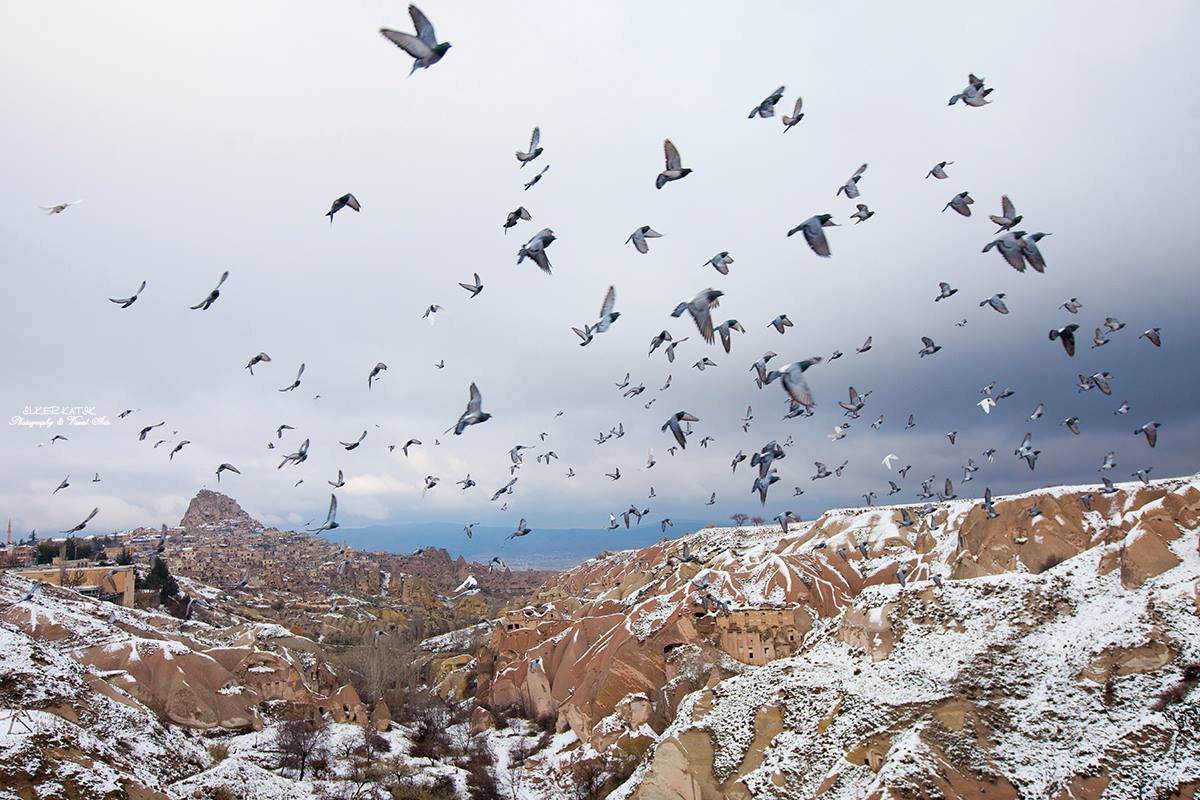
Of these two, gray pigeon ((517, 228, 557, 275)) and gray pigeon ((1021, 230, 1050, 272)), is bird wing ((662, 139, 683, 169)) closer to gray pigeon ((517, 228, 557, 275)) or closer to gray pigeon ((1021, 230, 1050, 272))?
gray pigeon ((517, 228, 557, 275))

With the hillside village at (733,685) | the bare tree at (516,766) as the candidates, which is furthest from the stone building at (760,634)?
the bare tree at (516,766)

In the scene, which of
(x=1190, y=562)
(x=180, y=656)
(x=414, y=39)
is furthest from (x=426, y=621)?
(x=414, y=39)

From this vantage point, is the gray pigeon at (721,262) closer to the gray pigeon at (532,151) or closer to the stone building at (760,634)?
the gray pigeon at (532,151)

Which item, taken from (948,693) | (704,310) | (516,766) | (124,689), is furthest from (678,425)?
(124,689)

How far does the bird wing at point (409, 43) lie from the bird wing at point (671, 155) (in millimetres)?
4696

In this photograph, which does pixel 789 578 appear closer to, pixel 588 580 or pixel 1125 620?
pixel 1125 620

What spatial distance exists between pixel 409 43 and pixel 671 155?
513 centimetres

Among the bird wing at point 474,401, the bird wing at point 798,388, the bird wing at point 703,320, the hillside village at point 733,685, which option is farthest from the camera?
the hillside village at point 733,685

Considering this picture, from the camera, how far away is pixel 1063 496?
2749 inches

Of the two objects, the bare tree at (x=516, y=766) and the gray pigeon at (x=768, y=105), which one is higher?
the gray pigeon at (x=768, y=105)

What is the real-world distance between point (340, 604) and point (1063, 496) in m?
112

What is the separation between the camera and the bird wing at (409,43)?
736 cm

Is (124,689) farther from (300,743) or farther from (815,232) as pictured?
(815,232)

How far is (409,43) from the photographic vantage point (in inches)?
299
